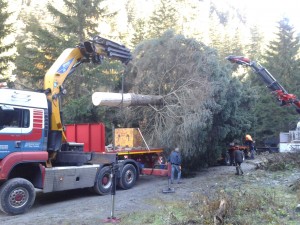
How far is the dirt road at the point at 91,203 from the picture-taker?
8664mm

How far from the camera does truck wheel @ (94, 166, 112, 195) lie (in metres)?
11.9

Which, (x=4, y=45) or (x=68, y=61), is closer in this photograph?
(x=68, y=61)

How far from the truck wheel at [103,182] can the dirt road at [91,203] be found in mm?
264

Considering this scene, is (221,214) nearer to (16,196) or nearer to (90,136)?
(16,196)

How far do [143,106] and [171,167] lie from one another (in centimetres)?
343

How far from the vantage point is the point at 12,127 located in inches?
376

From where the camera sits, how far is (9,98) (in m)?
9.58

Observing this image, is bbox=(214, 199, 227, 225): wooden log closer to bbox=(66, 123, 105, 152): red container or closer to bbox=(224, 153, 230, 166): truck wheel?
bbox=(66, 123, 105, 152): red container

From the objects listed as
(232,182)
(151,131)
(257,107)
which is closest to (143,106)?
(151,131)

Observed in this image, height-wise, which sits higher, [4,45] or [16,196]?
[4,45]

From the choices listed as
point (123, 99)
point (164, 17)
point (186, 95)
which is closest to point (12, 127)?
point (123, 99)

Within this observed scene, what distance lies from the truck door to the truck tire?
779 millimetres

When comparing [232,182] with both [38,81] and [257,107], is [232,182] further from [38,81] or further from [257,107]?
[257,107]

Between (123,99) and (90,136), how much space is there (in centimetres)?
224
